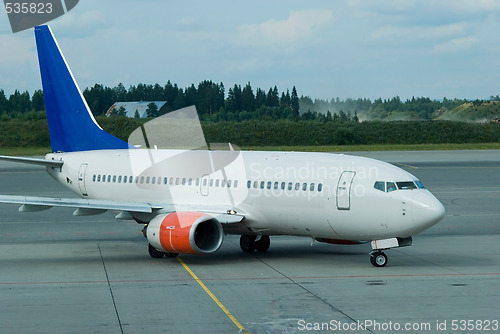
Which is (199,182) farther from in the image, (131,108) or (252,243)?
(131,108)

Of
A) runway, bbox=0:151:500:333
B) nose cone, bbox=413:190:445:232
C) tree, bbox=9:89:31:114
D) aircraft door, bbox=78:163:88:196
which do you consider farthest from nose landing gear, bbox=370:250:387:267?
tree, bbox=9:89:31:114

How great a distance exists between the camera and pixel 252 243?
30.3 metres

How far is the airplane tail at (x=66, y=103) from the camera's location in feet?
115

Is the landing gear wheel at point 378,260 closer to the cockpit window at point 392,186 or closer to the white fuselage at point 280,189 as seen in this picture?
the white fuselage at point 280,189

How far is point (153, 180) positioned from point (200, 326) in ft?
43.0

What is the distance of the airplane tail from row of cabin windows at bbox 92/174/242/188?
2.54 meters

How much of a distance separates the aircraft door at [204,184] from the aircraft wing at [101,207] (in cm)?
67

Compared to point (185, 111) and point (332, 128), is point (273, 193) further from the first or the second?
point (332, 128)

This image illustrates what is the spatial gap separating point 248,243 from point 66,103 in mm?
10504

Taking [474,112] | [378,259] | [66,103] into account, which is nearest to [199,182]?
[378,259]

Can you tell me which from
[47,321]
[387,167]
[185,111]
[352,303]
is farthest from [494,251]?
[185,111]

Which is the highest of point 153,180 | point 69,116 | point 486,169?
point 69,116

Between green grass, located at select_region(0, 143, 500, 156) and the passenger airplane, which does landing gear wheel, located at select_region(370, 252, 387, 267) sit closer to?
the passenger airplane

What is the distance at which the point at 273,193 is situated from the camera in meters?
27.7
